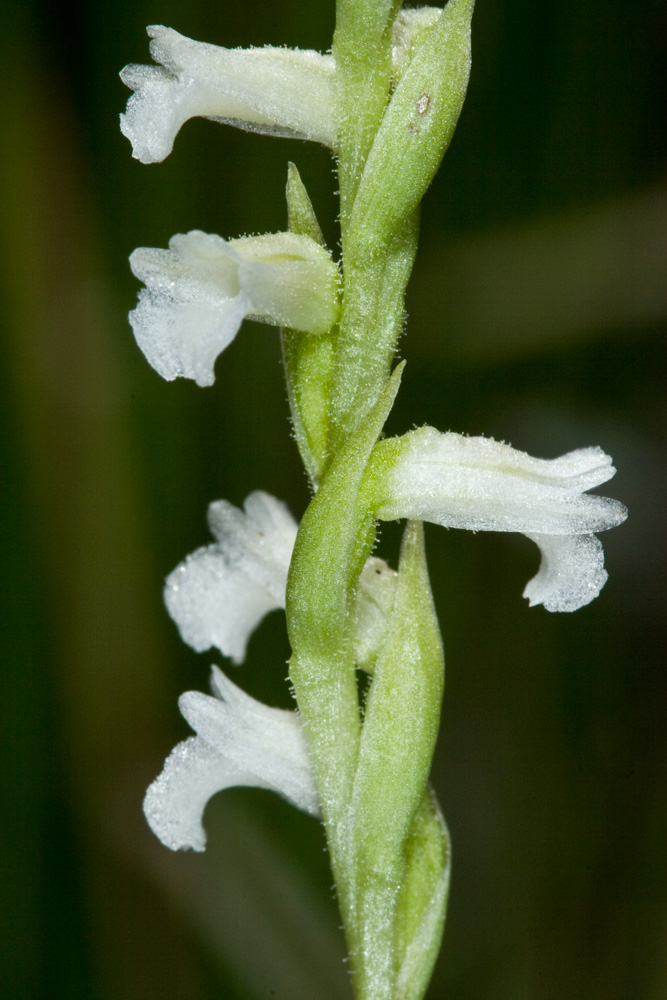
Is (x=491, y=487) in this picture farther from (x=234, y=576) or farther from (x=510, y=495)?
(x=234, y=576)

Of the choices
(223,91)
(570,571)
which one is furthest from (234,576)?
(223,91)

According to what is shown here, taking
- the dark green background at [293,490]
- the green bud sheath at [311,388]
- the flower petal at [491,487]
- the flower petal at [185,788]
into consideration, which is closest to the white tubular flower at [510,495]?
the flower petal at [491,487]

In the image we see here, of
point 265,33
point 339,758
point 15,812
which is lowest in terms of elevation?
point 339,758

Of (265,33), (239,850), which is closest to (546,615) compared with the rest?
(239,850)

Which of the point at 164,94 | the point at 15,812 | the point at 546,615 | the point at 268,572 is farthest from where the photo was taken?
the point at 546,615

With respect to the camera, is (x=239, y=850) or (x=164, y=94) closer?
(x=164, y=94)

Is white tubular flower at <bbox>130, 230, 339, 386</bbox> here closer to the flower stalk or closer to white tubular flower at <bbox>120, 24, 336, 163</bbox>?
the flower stalk

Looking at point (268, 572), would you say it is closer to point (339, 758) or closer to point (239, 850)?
point (339, 758)

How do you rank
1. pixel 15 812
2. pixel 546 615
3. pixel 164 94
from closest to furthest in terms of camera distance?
pixel 164 94, pixel 15 812, pixel 546 615

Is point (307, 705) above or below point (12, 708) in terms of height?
below
